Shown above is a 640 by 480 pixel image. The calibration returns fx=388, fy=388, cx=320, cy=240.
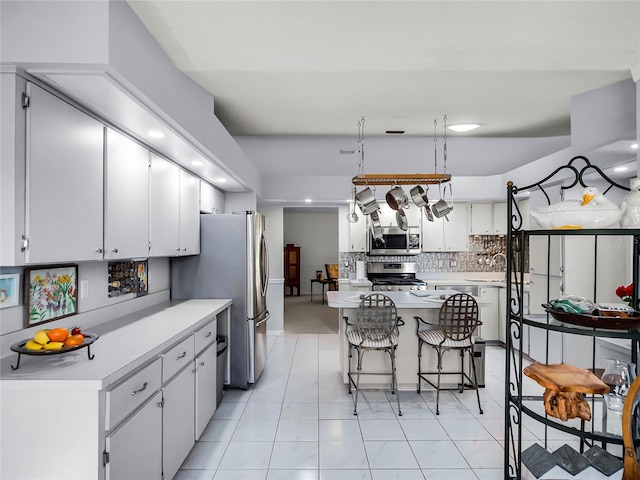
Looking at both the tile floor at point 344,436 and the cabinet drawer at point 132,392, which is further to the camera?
the tile floor at point 344,436

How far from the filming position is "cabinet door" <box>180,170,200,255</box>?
3.29 meters

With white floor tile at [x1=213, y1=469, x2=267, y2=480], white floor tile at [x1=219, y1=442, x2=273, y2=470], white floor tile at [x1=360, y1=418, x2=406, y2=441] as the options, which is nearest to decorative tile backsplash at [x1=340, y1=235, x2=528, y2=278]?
white floor tile at [x1=360, y1=418, x2=406, y2=441]

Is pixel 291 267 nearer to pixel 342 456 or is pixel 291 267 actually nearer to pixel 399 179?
pixel 399 179

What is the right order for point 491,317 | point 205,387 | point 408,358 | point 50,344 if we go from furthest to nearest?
point 491,317, point 408,358, point 205,387, point 50,344

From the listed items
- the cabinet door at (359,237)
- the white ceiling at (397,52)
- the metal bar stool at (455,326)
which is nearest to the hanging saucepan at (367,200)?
the white ceiling at (397,52)

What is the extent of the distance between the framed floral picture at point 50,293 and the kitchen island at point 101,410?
0.81 feet

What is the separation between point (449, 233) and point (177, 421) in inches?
193

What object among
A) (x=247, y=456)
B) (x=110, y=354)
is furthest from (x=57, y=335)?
(x=247, y=456)

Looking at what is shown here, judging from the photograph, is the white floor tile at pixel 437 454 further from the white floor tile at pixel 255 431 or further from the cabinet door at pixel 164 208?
the cabinet door at pixel 164 208

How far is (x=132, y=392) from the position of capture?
178cm

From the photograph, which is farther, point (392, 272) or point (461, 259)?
point (461, 259)

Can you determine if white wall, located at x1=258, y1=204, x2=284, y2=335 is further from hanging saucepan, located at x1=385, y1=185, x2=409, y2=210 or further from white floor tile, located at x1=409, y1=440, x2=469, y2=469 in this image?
white floor tile, located at x1=409, y1=440, x2=469, y2=469

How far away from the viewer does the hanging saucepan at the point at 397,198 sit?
12.1ft

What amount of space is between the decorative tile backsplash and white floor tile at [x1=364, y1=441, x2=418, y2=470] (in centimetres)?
372
